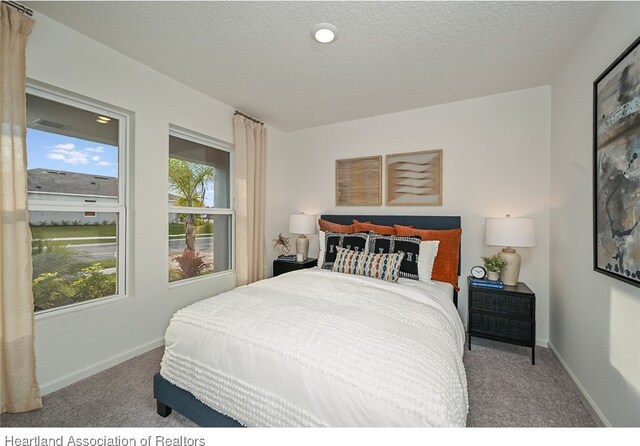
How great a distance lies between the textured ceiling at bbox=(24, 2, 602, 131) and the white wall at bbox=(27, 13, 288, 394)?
0.14 metres

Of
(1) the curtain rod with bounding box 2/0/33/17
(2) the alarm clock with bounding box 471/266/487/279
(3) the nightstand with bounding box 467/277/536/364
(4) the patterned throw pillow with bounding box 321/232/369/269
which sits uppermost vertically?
(1) the curtain rod with bounding box 2/0/33/17

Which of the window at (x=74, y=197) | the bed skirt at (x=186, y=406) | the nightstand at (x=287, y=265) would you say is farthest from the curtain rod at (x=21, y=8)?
the nightstand at (x=287, y=265)

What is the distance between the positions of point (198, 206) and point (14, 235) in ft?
4.97

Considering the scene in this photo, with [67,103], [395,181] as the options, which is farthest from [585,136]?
[67,103]

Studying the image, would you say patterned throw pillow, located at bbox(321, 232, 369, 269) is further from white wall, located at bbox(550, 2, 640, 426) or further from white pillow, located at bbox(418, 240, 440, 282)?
white wall, located at bbox(550, 2, 640, 426)

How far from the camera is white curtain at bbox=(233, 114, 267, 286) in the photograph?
3.28 metres

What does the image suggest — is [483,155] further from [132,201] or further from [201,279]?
[132,201]

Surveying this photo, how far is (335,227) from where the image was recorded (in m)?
3.40

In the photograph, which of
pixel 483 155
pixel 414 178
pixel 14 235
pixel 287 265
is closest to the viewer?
pixel 14 235

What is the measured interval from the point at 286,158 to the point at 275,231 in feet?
3.68

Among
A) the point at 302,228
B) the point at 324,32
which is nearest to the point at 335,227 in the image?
the point at 302,228

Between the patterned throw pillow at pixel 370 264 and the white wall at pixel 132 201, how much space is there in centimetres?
159

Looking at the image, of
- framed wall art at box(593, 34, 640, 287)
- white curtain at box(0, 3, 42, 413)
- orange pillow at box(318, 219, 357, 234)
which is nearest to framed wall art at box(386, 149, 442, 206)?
orange pillow at box(318, 219, 357, 234)

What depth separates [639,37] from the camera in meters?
1.30
